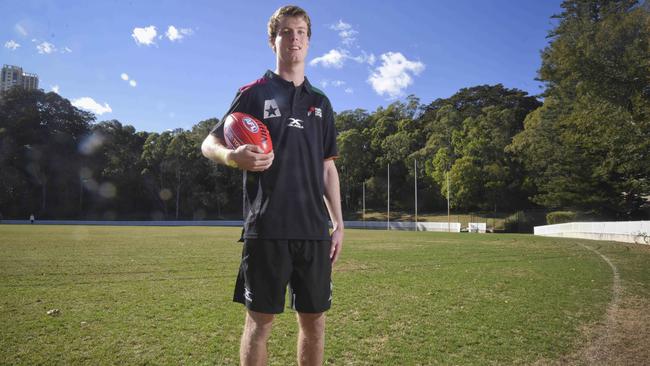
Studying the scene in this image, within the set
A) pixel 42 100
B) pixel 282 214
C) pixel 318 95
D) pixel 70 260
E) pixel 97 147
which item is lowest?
pixel 70 260

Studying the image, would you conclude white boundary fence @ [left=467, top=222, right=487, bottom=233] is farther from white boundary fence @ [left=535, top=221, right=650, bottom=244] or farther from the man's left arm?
the man's left arm

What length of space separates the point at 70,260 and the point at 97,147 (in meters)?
71.4

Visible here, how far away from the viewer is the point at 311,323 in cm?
242

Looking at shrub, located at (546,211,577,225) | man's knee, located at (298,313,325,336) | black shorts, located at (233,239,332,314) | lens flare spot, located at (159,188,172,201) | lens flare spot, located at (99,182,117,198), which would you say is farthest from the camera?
lens flare spot, located at (159,188,172,201)

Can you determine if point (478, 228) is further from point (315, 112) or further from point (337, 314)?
point (315, 112)

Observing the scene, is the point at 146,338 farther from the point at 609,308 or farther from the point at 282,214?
the point at 609,308

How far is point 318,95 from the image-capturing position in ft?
8.97

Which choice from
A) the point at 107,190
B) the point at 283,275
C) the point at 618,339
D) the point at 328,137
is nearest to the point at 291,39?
the point at 328,137

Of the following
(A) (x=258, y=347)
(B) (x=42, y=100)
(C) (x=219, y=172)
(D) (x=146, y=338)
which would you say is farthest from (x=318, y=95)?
(B) (x=42, y=100)

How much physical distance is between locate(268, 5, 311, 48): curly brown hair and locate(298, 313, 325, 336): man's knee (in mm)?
1862

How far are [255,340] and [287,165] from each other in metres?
1.06

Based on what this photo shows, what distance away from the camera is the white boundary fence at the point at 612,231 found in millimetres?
19266

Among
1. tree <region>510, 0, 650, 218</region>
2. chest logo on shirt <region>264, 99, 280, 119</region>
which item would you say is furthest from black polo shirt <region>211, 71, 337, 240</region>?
tree <region>510, 0, 650, 218</region>

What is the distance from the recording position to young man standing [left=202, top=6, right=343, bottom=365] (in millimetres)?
2268
